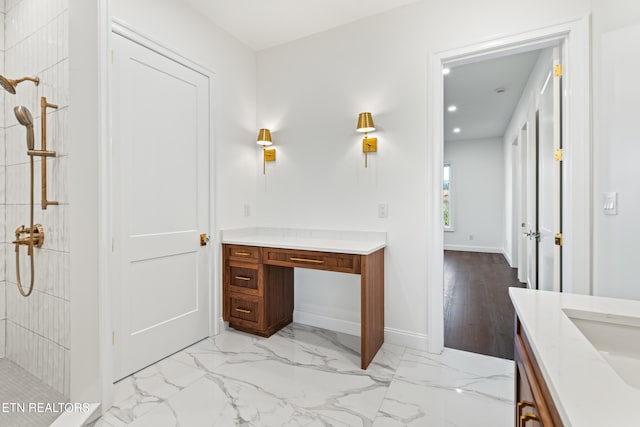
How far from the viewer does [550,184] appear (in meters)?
2.37

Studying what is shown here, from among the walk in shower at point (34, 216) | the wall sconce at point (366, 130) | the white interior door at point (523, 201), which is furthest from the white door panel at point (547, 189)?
the walk in shower at point (34, 216)

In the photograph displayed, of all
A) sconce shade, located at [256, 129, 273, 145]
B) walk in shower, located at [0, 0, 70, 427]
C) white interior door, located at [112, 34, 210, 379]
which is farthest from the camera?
sconce shade, located at [256, 129, 273, 145]

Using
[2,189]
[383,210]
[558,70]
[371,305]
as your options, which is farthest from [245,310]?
[558,70]

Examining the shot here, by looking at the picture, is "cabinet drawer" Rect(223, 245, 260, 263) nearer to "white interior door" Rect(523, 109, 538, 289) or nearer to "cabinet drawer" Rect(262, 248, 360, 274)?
"cabinet drawer" Rect(262, 248, 360, 274)

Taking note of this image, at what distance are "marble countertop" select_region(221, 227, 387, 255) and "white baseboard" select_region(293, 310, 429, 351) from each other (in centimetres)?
71

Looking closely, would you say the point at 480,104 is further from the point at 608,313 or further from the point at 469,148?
the point at 608,313

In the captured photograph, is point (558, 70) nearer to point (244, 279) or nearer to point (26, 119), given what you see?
point (244, 279)

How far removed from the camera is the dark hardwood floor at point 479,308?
8.14 ft

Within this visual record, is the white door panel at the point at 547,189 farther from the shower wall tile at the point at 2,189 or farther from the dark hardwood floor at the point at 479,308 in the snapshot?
the shower wall tile at the point at 2,189

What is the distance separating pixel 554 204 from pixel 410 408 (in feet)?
5.32

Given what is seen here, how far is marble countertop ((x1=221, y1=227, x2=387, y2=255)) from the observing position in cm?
225

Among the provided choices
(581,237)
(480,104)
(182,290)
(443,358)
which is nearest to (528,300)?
(581,237)

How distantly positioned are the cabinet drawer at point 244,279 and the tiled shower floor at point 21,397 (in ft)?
4.00

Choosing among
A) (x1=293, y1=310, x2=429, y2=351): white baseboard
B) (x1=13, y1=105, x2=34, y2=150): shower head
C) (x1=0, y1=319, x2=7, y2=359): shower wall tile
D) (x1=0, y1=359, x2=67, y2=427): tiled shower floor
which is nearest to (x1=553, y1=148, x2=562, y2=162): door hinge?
(x1=293, y1=310, x2=429, y2=351): white baseboard
